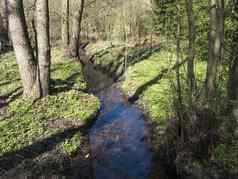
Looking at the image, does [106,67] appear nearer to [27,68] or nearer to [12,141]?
[27,68]

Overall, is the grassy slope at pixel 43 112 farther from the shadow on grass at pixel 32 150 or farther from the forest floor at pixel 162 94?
the forest floor at pixel 162 94

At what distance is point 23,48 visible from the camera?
32.9 feet

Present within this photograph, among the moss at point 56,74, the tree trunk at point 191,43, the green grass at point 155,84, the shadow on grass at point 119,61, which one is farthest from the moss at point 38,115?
the shadow on grass at point 119,61

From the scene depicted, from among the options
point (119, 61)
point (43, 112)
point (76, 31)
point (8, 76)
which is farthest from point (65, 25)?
point (43, 112)

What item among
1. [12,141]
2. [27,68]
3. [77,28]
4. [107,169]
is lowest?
[107,169]

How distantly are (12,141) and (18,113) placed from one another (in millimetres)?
1735

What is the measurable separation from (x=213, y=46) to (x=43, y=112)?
214 inches

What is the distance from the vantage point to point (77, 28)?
60.8 feet

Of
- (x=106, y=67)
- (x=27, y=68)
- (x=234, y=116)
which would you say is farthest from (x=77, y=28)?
(x=234, y=116)

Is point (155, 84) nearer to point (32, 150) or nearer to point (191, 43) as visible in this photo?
point (191, 43)

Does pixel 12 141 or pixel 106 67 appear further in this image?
pixel 106 67

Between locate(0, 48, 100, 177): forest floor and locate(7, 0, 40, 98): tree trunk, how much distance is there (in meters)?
0.50

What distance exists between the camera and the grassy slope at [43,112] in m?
8.01

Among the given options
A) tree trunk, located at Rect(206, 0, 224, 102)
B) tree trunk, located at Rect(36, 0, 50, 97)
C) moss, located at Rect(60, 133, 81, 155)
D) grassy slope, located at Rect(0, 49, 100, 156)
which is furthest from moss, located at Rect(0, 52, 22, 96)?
tree trunk, located at Rect(206, 0, 224, 102)
